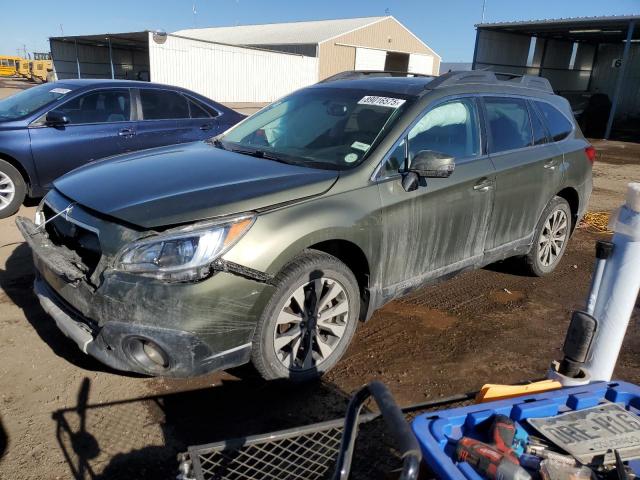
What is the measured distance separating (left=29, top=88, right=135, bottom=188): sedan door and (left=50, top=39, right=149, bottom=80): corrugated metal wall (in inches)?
972

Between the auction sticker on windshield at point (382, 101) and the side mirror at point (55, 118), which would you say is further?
the side mirror at point (55, 118)

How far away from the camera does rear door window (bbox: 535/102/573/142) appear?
4781 mm

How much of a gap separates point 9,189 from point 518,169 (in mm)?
5614

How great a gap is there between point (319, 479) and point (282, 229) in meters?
1.22

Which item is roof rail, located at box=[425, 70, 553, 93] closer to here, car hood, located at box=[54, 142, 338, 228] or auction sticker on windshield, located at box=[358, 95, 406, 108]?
auction sticker on windshield, located at box=[358, 95, 406, 108]

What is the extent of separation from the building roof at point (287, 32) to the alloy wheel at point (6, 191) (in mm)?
29734

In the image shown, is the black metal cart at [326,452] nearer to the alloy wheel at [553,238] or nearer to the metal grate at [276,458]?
the metal grate at [276,458]

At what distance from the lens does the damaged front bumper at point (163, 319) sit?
2.53 m


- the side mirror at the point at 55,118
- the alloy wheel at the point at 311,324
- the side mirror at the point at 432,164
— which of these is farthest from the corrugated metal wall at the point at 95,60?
the alloy wheel at the point at 311,324

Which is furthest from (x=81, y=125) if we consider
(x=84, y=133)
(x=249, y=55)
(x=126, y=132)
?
(x=249, y=55)

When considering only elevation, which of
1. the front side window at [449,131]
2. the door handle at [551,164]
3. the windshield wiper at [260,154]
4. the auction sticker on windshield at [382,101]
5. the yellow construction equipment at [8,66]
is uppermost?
the auction sticker on windshield at [382,101]

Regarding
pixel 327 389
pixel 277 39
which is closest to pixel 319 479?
pixel 327 389

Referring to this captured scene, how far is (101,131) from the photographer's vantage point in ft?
21.7

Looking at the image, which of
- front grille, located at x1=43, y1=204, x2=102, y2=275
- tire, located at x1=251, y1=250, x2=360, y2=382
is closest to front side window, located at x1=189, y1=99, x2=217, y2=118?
front grille, located at x1=43, y1=204, x2=102, y2=275
